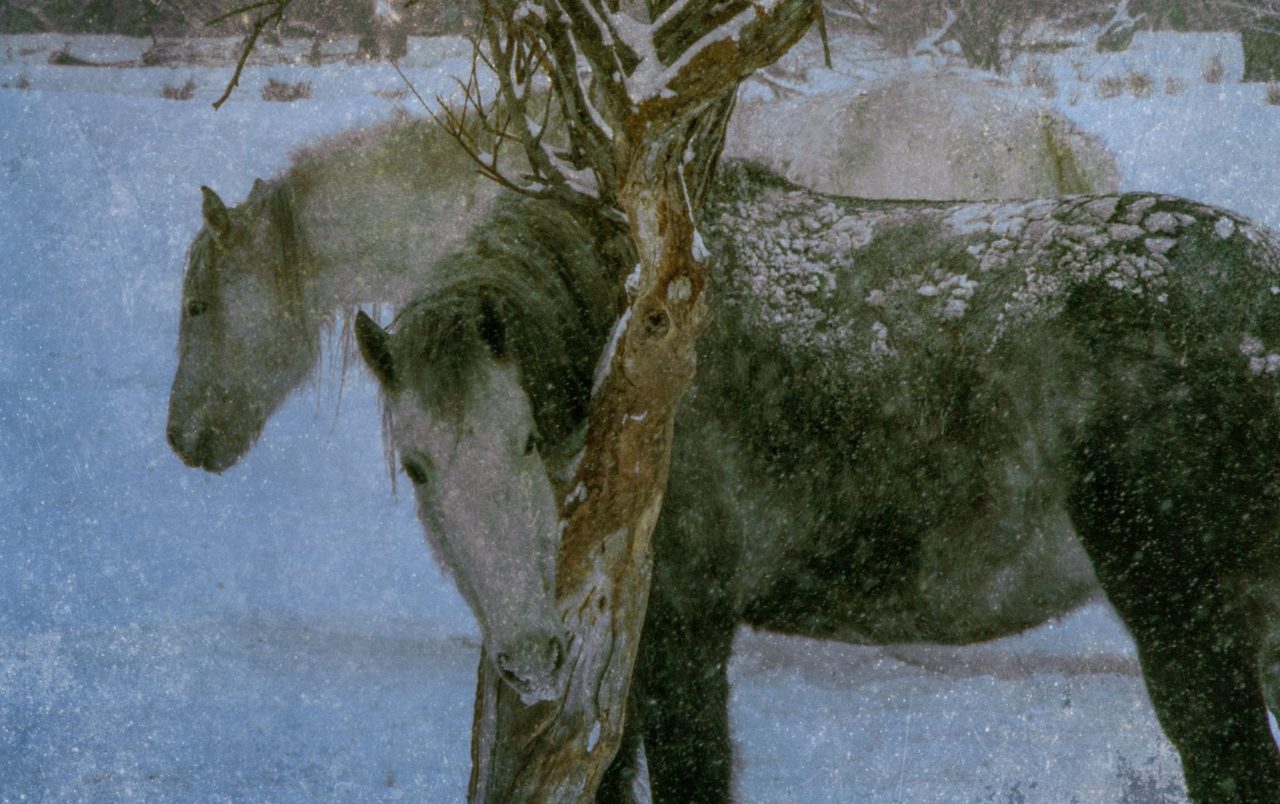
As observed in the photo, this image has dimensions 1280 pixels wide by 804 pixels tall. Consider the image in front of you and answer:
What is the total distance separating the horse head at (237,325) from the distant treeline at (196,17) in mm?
699

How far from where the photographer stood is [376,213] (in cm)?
192

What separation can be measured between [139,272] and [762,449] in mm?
1721

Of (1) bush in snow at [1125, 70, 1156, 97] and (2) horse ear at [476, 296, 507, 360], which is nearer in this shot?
(2) horse ear at [476, 296, 507, 360]

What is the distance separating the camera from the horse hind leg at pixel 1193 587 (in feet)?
5.11

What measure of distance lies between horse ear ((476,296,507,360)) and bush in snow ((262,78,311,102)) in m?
1.34

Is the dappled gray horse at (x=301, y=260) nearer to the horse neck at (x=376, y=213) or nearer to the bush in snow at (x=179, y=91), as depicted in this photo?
the horse neck at (x=376, y=213)

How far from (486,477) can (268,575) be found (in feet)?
4.70

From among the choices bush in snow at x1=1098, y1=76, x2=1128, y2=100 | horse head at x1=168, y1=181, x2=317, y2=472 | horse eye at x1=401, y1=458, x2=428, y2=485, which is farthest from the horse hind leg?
horse head at x1=168, y1=181, x2=317, y2=472

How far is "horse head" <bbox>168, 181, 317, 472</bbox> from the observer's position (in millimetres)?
1871

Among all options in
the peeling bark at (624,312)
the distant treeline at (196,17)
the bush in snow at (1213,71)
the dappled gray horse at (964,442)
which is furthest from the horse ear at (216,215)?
the bush in snow at (1213,71)

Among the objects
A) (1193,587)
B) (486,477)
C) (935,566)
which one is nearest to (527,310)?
(486,477)

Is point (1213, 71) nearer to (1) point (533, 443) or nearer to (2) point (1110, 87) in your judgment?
(2) point (1110, 87)

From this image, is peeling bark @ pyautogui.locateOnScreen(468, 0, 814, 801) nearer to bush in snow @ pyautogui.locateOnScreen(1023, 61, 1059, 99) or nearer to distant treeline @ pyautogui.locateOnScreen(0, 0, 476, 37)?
distant treeline @ pyautogui.locateOnScreen(0, 0, 476, 37)

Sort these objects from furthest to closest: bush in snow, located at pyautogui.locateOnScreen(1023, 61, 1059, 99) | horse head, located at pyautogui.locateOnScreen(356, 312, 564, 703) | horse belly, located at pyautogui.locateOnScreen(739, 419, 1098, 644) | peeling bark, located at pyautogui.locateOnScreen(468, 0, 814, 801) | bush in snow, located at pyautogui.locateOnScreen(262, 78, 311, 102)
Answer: bush in snow, located at pyautogui.locateOnScreen(262, 78, 311, 102)
bush in snow, located at pyautogui.locateOnScreen(1023, 61, 1059, 99)
horse belly, located at pyautogui.locateOnScreen(739, 419, 1098, 644)
horse head, located at pyautogui.locateOnScreen(356, 312, 564, 703)
peeling bark, located at pyautogui.locateOnScreen(468, 0, 814, 801)
